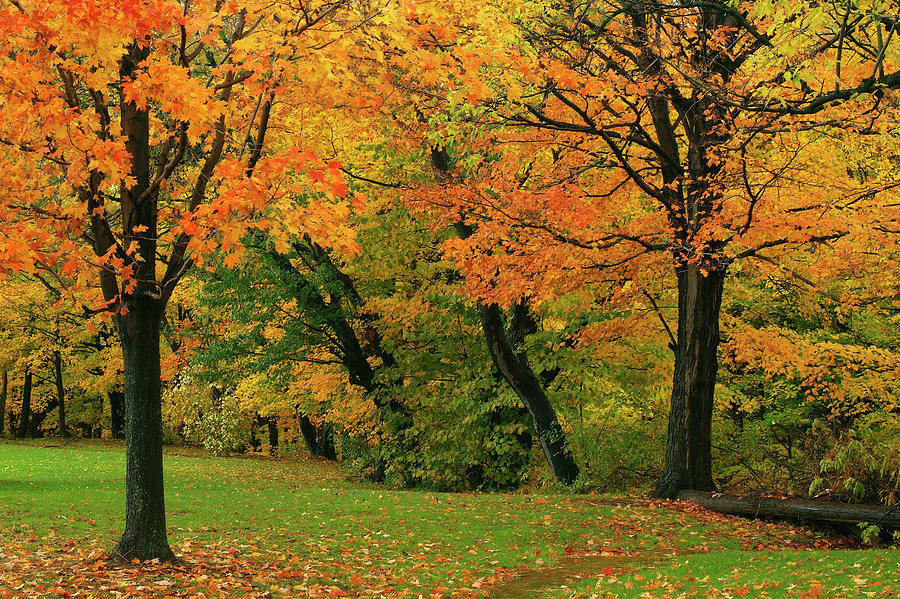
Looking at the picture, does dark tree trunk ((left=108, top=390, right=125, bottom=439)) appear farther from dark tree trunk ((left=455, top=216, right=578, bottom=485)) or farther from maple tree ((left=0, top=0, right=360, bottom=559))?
maple tree ((left=0, top=0, right=360, bottom=559))

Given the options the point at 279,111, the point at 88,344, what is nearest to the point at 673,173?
the point at 279,111

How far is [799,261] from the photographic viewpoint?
18734 mm

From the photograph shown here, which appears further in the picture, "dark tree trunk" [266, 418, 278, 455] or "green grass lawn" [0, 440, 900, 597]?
"dark tree trunk" [266, 418, 278, 455]

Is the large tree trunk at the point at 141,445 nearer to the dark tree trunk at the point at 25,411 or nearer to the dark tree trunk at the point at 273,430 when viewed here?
the dark tree trunk at the point at 273,430

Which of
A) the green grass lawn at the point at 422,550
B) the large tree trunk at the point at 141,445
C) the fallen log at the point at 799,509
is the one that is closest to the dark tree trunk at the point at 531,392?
the green grass lawn at the point at 422,550

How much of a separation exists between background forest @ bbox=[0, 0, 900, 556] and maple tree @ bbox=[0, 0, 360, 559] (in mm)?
41

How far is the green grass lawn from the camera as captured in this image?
25.8 feet

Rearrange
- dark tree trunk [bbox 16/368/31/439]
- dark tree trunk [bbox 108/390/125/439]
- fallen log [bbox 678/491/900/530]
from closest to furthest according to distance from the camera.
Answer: fallen log [bbox 678/491/900/530], dark tree trunk [bbox 16/368/31/439], dark tree trunk [bbox 108/390/125/439]

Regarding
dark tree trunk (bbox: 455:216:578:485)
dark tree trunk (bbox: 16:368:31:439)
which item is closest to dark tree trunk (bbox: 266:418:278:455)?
dark tree trunk (bbox: 16:368:31:439)

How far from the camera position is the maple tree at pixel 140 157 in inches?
272

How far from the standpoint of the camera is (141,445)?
8.55m

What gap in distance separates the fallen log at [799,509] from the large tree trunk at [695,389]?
0.42m

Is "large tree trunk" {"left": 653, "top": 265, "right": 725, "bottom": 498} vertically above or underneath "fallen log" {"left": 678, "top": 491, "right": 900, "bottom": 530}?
above

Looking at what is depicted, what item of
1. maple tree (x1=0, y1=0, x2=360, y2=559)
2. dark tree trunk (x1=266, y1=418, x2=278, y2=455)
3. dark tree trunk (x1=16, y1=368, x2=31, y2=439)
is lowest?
dark tree trunk (x1=266, y1=418, x2=278, y2=455)
